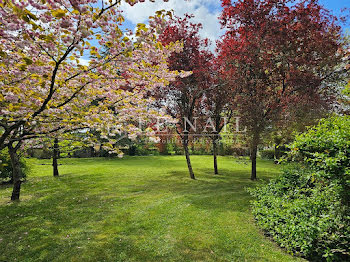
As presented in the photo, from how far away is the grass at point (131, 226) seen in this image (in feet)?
12.8

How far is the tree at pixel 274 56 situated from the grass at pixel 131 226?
4.10 metres

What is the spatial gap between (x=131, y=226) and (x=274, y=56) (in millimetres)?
8848

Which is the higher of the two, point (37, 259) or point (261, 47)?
point (261, 47)

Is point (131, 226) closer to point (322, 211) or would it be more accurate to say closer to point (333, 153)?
point (322, 211)

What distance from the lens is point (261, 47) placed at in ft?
29.6

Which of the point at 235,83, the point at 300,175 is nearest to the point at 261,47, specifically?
the point at 235,83

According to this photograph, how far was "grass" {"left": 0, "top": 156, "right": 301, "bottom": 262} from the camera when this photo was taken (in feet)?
12.8

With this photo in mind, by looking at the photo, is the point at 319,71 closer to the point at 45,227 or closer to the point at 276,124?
the point at 276,124

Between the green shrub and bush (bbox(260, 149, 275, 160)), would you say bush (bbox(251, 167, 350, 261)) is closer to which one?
the green shrub

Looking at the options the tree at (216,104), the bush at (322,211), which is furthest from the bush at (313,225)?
the tree at (216,104)

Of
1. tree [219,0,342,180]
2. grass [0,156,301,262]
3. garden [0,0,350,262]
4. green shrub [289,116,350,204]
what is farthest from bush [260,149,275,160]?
green shrub [289,116,350,204]

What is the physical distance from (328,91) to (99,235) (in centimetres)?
1212

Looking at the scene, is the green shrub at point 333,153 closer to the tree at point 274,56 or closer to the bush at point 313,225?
the bush at point 313,225

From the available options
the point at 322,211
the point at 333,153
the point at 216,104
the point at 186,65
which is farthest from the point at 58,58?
the point at 216,104
